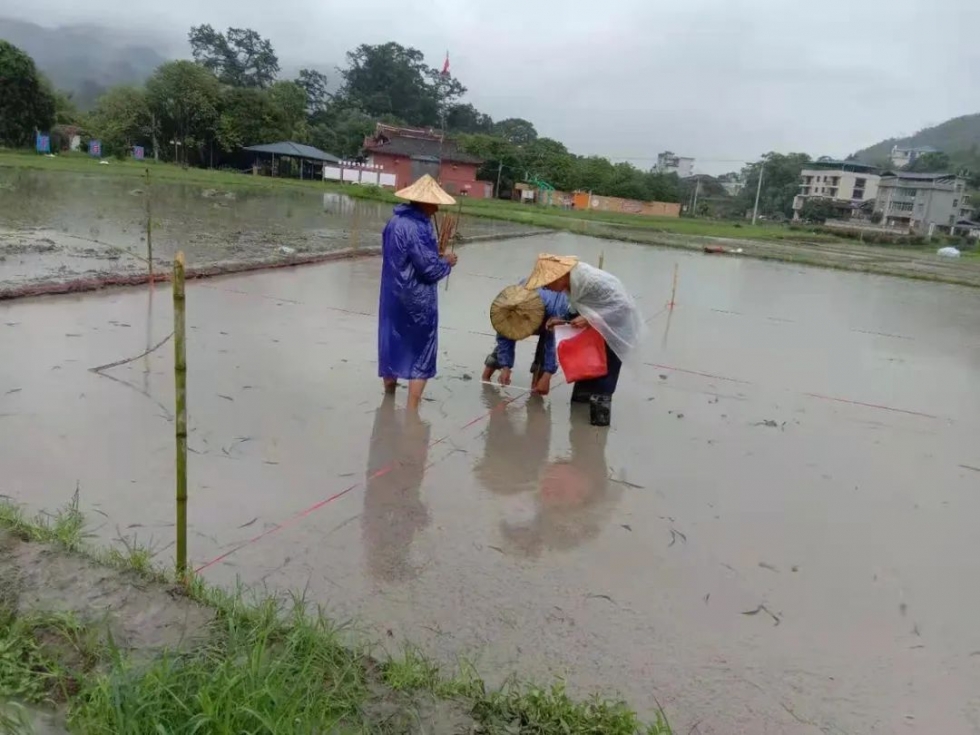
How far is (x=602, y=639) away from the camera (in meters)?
2.67

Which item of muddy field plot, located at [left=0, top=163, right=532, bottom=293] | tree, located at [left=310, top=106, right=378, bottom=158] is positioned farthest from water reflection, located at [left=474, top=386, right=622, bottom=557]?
tree, located at [left=310, top=106, right=378, bottom=158]

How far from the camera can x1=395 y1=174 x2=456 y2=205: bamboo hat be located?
475cm

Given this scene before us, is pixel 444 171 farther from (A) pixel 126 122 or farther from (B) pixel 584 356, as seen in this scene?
(B) pixel 584 356

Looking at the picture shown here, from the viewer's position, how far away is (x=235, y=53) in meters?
75.7

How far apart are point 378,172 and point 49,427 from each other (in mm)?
40702

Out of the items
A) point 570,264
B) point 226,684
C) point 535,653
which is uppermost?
point 570,264

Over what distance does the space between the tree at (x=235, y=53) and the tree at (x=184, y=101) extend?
32426 mm

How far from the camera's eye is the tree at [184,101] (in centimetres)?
4325

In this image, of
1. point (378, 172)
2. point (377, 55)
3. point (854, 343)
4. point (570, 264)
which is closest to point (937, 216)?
point (378, 172)

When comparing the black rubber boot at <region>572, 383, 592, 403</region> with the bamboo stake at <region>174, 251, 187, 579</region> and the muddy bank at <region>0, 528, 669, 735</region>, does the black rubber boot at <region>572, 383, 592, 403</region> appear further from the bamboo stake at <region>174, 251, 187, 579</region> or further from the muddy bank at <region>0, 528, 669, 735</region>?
the bamboo stake at <region>174, 251, 187, 579</region>

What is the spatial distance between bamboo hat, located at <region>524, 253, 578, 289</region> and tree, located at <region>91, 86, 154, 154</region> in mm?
44470

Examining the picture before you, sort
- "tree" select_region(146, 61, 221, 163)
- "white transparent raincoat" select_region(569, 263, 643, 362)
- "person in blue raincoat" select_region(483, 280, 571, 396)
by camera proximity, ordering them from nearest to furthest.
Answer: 1. "white transparent raincoat" select_region(569, 263, 643, 362)
2. "person in blue raincoat" select_region(483, 280, 571, 396)
3. "tree" select_region(146, 61, 221, 163)

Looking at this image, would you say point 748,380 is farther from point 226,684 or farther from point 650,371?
point 226,684

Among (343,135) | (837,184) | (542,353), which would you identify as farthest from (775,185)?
(542,353)
